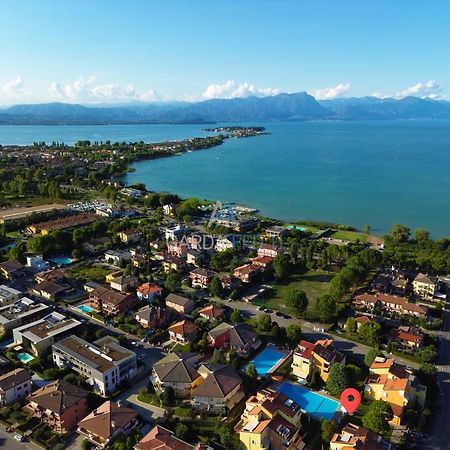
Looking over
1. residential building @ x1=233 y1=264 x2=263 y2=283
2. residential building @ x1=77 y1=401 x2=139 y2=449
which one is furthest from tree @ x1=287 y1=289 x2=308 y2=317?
residential building @ x1=77 y1=401 x2=139 y2=449

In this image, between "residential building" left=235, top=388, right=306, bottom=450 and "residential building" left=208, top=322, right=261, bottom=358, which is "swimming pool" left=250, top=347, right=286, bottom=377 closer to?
"residential building" left=208, top=322, right=261, bottom=358

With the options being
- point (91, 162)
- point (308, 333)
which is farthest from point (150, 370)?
point (91, 162)

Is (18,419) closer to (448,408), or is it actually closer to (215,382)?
(215,382)

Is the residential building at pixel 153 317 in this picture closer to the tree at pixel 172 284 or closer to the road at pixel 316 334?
the tree at pixel 172 284

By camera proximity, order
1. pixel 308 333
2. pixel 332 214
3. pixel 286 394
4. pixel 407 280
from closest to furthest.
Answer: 1. pixel 286 394
2. pixel 308 333
3. pixel 407 280
4. pixel 332 214

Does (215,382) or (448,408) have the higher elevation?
(215,382)

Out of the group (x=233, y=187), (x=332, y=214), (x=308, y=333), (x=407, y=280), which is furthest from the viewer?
(x=233, y=187)
